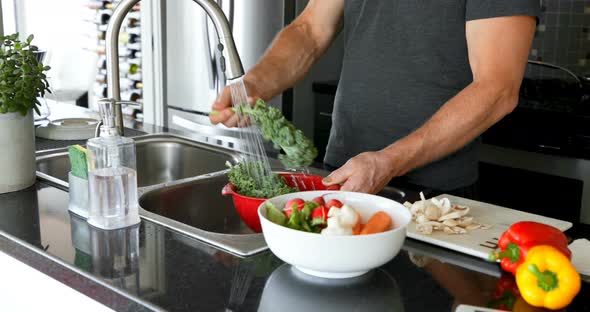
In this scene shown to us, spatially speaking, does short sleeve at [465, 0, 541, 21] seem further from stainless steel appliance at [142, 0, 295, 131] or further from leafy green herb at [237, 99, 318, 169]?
stainless steel appliance at [142, 0, 295, 131]

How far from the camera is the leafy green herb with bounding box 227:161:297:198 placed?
1357mm

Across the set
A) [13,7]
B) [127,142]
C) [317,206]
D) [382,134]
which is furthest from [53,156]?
[13,7]

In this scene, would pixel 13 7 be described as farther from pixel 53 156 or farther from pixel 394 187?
pixel 394 187

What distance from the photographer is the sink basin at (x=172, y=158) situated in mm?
2041

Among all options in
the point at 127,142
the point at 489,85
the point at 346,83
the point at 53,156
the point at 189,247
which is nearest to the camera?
the point at 189,247

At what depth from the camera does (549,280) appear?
1.01 metres

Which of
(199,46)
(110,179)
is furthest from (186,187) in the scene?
(199,46)

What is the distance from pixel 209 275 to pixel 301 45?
1.15 meters

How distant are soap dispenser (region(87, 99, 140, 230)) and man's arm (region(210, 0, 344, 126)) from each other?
730mm

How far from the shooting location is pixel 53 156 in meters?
1.85

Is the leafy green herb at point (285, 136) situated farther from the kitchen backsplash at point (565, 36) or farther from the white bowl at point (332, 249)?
the kitchen backsplash at point (565, 36)

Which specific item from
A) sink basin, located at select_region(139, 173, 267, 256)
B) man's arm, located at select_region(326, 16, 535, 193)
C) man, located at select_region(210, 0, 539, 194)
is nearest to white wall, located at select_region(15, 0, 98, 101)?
man, located at select_region(210, 0, 539, 194)

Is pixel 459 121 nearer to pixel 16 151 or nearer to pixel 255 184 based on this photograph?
pixel 255 184

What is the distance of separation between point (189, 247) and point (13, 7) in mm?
5008
